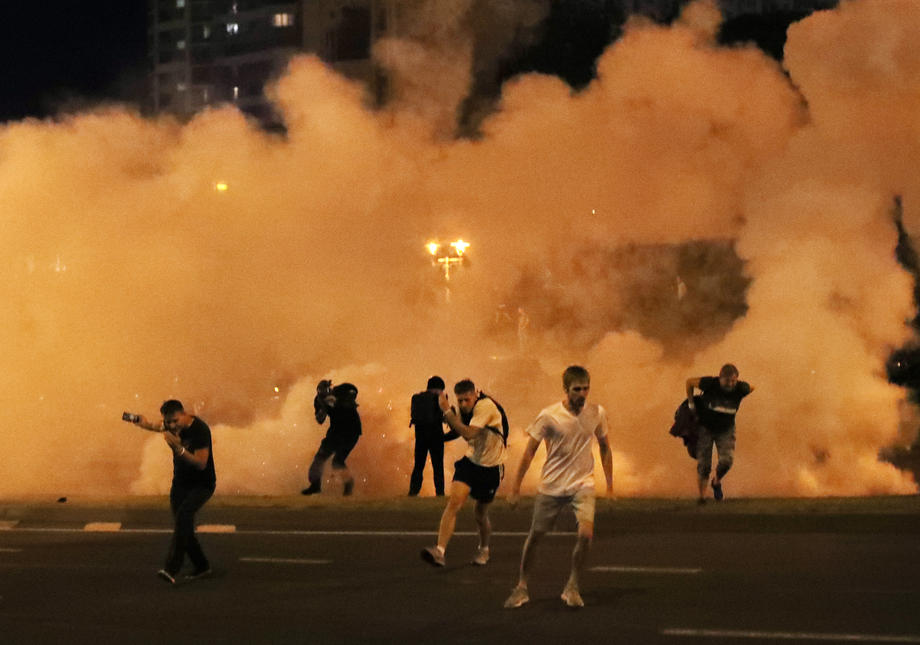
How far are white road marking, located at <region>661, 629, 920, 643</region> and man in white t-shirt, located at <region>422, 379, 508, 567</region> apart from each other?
323cm

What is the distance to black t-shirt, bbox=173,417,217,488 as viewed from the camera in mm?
11812

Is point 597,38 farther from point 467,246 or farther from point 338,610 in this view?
point 338,610

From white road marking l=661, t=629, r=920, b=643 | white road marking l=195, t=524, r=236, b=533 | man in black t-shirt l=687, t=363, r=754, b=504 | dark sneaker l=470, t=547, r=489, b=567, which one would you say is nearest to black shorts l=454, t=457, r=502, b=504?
dark sneaker l=470, t=547, r=489, b=567

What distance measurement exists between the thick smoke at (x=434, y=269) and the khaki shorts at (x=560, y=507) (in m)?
16.7

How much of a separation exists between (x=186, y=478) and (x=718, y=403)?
679cm

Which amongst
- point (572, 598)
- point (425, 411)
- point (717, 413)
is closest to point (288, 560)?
point (572, 598)

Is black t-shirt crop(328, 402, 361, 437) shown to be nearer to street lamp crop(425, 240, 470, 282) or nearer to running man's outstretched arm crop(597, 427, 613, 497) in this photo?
running man's outstretched arm crop(597, 427, 613, 497)

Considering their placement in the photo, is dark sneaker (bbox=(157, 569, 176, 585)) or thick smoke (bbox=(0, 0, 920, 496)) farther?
thick smoke (bbox=(0, 0, 920, 496))

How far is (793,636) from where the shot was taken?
8727 mm

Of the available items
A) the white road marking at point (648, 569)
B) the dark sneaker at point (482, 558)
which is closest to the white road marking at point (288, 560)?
the dark sneaker at point (482, 558)

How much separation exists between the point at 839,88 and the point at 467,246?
29.2 ft

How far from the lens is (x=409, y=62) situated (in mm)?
31094

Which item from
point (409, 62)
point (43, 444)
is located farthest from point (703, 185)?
point (43, 444)

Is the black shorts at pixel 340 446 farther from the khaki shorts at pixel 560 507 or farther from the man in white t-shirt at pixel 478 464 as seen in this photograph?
the khaki shorts at pixel 560 507
